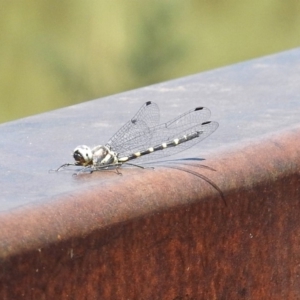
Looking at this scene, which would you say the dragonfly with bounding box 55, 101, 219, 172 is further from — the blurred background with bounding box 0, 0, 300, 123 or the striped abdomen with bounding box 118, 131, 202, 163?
the blurred background with bounding box 0, 0, 300, 123

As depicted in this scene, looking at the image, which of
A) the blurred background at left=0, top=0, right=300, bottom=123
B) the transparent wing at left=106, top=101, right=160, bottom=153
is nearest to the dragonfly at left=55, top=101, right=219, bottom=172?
the transparent wing at left=106, top=101, right=160, bottom=153

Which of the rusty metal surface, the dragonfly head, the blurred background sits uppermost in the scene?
the blurred background

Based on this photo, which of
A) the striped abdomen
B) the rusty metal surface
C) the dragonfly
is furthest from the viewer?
the striped abdomen

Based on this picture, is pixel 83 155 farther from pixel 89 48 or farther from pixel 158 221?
pixel 89 48

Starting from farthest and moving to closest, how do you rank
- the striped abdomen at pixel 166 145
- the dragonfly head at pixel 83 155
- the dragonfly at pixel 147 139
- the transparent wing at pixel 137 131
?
the transparent wing at pixel 137 131 → the striped abdomen at pixel 166 145 → the dragonfly at pixel 147 139 → the dragonfly head at pixel 83 155

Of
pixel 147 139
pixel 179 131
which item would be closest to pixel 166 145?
pixel 179 131

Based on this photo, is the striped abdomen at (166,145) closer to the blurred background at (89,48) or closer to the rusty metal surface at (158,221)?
the rusty metal surface at (158,221)

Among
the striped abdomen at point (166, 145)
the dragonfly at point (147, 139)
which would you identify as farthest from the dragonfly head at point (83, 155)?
the striped abdomen at point (166, 145)

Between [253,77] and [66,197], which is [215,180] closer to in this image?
[66,197]
